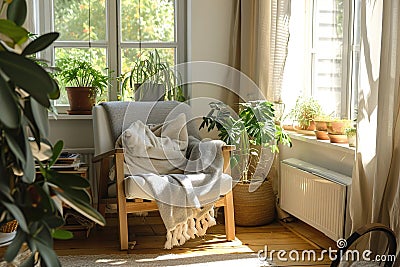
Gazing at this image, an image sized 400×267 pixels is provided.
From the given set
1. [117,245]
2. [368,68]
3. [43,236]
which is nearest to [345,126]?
[368,68]

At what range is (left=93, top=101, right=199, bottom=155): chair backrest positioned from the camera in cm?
398

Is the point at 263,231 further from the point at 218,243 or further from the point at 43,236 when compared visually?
the point at 43,236

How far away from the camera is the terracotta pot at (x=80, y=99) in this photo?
14.7 ft

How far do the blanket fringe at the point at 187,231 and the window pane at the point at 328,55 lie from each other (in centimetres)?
120

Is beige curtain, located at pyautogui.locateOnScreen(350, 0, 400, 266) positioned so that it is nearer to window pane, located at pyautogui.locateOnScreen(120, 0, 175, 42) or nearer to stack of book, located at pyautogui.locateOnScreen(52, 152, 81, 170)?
stack of book, located at pyautogui.locateOnScreen(52, 152, 81, 170)

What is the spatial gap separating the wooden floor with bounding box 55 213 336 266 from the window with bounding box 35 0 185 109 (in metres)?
1.35

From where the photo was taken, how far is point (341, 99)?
378 centimetres

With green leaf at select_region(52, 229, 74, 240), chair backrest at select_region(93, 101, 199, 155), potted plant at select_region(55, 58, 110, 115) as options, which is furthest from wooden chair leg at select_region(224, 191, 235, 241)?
green leaf at select_region(52, 229, 74, 240)

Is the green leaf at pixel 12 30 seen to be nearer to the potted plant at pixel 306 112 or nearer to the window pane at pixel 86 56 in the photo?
the potted plant at pixel 306 112

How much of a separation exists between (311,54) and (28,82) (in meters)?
3.50

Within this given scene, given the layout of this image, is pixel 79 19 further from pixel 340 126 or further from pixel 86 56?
pixel 340 126

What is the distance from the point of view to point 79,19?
4652mm

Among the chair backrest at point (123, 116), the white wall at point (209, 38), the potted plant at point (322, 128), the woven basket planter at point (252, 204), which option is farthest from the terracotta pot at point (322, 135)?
the white wall at point (209, 38)

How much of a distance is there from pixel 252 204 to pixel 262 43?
48.8 inches
